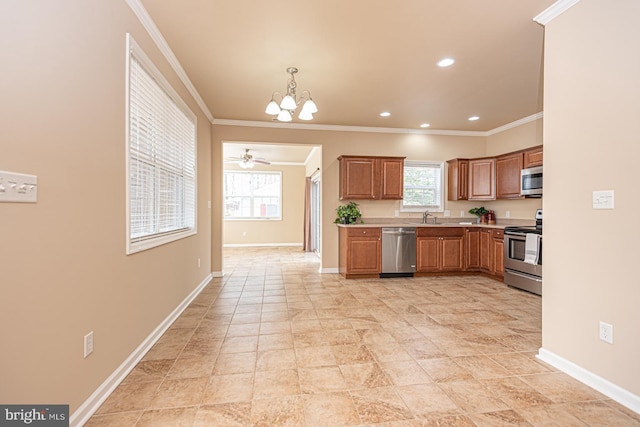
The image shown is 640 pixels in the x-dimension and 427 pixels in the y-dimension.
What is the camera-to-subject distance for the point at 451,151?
574 centimetres

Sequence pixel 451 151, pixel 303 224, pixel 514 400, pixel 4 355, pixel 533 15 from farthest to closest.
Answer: pixel 303 224 < pixel 451 151 < pixel 533 15 < pixel 514 400 < pixel 4 355

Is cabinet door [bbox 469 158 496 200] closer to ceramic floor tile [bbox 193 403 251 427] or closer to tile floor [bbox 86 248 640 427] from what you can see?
tile floor [bbox 86 248 640 427]

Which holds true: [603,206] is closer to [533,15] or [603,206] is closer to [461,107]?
[533,15]

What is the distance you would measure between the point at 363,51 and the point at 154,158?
7.31 ft

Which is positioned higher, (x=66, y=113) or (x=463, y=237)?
(x=66, y=113)

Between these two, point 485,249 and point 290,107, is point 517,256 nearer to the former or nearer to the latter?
point 485,249

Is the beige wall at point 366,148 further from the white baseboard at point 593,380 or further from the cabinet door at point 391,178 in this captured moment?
the white baseboard at point 593,380

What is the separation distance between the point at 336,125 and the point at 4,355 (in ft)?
16.2

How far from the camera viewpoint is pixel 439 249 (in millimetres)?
5086

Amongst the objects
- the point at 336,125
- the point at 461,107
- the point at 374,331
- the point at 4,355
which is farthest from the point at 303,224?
the point at 4,355

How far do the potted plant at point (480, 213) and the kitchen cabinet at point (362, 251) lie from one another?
2.16m

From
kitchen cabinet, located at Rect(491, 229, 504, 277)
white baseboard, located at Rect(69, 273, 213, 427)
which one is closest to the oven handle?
kitchen cabinet, located at Rect(491, 229, 504, 277)

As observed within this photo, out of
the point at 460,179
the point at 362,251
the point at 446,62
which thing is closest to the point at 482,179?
the point at 460,179

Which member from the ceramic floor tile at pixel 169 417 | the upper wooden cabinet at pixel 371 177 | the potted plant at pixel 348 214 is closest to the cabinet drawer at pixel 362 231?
the potted plant at pixel 348 214
